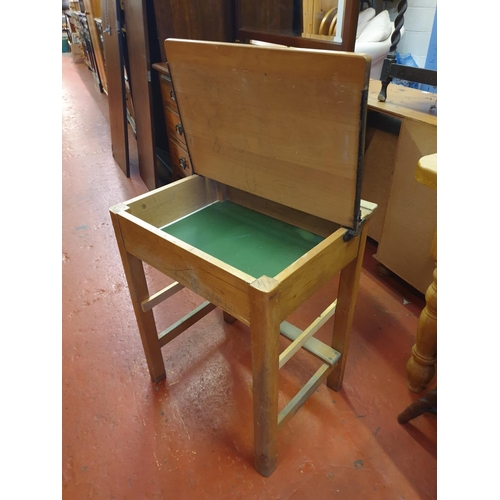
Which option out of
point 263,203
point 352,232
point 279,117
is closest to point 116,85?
point 263,203

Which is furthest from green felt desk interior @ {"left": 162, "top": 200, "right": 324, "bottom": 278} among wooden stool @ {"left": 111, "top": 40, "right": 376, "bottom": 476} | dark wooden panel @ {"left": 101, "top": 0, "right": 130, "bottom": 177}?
dark wooden panel @ {"left": 101, "top": 0, "right": 130, "bottom": 177}

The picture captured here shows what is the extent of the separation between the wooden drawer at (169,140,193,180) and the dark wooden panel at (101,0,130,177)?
0.69 meters

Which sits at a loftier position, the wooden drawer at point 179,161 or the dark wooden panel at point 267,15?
the dark wooden panel at point 267,15

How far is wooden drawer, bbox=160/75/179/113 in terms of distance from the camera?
207 centimetres

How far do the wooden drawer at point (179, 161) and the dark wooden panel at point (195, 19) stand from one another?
60cm

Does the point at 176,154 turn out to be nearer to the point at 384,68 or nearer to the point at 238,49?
the point at 384,68

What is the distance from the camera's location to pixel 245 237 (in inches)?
41.4

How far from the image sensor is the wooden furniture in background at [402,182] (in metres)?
1.44

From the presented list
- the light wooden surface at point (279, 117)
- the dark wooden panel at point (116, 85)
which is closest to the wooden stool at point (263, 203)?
the light wooden surface at point (279, 117)

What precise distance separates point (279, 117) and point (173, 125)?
5.06 ft

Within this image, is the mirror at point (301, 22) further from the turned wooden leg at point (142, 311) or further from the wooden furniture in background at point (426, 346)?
the turned wooden leg at point (142, 311)

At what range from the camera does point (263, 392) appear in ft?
2.91

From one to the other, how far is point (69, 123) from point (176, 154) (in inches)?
102

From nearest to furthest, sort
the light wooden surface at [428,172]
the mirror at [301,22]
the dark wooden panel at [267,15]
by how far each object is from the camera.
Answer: the light wooden surface at [428,172] < the mirror at [301,22] < the dark wooden panel at [267,15]
